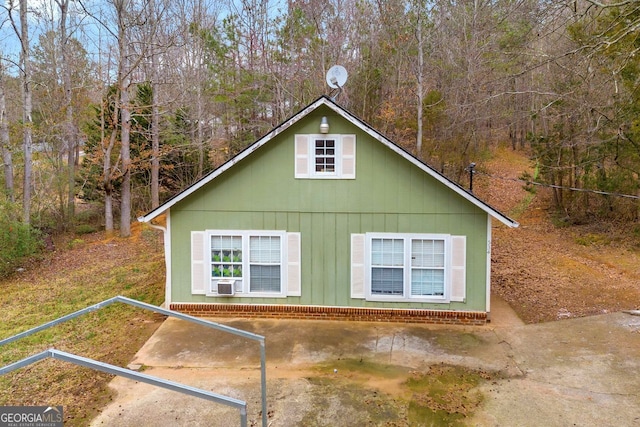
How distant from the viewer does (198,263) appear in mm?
9414

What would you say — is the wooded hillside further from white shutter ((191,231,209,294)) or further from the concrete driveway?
the concrete driveway

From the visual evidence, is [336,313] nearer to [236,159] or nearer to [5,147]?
[236,159]

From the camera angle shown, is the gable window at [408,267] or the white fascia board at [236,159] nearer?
the white fascia board at [236,159]

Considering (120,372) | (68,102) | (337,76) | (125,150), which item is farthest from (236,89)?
(120,372)

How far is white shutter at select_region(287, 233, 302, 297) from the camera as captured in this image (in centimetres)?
927

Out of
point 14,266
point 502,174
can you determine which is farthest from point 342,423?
point 502,174

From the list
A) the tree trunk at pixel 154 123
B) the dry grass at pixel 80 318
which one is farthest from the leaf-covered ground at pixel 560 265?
the tree trunk at pixel 154 123

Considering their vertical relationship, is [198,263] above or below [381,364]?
above

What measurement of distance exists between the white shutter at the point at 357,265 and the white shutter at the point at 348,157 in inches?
52.1

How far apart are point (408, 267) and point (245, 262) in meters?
3.50

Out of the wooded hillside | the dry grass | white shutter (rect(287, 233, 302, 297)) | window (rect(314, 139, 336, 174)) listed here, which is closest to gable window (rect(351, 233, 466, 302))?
white shutter (rect(287, 233, 302, 297))

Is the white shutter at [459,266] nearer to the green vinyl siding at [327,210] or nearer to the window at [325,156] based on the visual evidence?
the green vinyl siding at [327,210]

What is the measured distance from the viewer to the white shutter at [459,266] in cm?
885

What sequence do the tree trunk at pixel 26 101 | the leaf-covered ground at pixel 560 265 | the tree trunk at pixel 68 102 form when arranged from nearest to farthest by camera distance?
the leaf-covered ground at pixel 560 265 → the tree trunk at pixel 26 101 → the tree trunk at pixel 68 102
